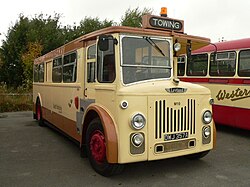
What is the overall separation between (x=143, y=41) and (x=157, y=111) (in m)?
1.20

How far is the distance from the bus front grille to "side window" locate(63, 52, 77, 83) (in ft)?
8.37

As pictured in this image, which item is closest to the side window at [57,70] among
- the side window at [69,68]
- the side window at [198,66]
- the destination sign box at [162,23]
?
the side window at [69,68]

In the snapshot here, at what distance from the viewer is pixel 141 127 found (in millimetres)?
4461

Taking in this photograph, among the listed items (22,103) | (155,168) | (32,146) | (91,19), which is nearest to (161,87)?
(155,168)

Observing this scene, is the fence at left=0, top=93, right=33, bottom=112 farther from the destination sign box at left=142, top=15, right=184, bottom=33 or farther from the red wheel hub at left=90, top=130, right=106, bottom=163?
the destination sign box at left=142, top=15, right=184, bottom=33

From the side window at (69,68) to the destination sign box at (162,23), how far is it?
2.08 meters

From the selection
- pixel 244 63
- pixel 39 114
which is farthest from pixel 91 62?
pixel 39 114

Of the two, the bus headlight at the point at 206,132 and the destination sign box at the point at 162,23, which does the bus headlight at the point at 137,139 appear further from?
the destination sign box at the point at 162,23

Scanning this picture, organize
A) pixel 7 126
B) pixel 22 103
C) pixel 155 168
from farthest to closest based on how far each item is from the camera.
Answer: pixel 22 103
pixel 7 126
pixel 155 168

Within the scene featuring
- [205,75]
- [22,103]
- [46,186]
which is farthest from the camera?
[22,103]

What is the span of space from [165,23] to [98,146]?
2.50 m

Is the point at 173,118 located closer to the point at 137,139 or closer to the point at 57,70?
the point at 137,139

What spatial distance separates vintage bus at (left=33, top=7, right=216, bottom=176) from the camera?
14.6ft

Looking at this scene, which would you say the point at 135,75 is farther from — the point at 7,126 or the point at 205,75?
the point at 7,126
